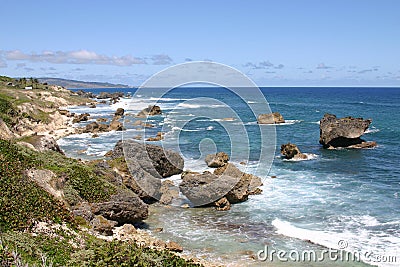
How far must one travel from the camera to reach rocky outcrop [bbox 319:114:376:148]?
4862 centimetres

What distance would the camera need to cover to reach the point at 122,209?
835 inches

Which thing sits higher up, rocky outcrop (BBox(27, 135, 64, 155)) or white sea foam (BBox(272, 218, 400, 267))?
rocky outcrop (BBox(27, 135, 64, 155))

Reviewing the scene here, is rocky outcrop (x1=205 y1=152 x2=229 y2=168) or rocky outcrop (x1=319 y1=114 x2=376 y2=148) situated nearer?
rocky outcrop (x1=205 y1=152 x2=229 y2=168)

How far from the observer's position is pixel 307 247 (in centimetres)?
1947

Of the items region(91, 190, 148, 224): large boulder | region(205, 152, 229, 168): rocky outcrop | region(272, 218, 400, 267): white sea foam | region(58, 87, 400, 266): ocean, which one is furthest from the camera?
region(205, 152, 229, 168): rocky outcrop

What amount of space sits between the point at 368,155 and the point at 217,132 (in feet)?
88.4

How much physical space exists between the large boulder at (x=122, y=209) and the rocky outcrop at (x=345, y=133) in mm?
34064

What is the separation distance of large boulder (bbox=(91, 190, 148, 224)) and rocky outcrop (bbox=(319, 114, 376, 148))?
34064 mm

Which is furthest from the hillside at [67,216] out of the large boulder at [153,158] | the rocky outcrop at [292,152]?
the rocky outcrop at [292,152]

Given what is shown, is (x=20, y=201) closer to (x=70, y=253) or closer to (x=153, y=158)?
(x=70, y=253)

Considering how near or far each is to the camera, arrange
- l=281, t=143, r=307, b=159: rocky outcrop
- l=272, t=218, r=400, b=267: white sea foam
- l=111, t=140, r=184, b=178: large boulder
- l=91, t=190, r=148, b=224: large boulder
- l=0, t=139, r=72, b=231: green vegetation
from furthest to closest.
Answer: l=281, t=143, r=307, b=159: rocky outcrop
l=111, t=140, r=184, b=178: large boulder
l=91, t=190, r=148, b=224: large boulder
l=272, t=218, r=400, b=267: white sea foam
l=0, t=139, r=72, b=231: green vegetation

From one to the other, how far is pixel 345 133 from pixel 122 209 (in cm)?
3626

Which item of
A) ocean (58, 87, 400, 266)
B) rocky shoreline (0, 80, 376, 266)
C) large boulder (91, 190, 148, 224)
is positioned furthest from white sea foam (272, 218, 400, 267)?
large boulder (91, 190, 148, 224)

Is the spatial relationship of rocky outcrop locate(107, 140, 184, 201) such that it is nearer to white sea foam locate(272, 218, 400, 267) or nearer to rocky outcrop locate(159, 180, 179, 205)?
rocky outcrop locate(159, 180, 179, 205)
